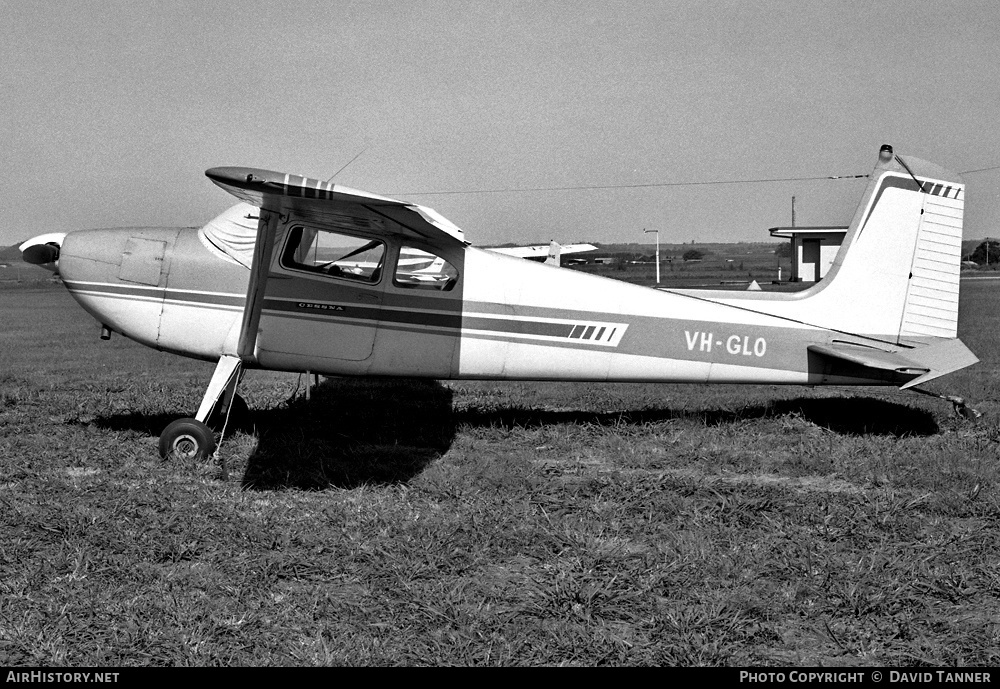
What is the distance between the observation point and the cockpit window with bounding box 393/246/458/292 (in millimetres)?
6793

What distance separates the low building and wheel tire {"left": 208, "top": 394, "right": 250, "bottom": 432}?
31810 mm

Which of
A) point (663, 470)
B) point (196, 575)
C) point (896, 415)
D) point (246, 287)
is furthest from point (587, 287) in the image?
point (196, 575)

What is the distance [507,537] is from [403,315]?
2606mm

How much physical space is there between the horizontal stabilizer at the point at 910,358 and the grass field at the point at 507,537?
0.62 meters

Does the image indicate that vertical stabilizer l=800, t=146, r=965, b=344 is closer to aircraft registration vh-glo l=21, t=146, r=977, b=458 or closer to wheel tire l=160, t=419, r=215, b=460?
aircraft registration vh-glo l=21, t=146, r=977, b=458

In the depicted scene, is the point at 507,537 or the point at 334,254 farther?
the point at 334,254

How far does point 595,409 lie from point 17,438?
511 centimetres

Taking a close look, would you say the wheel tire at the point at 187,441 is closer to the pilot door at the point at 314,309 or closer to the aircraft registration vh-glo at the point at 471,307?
the aircraft registration vh-glo at the point at 471,307

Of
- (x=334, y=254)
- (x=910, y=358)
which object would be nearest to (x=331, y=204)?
(x=334, y=254)

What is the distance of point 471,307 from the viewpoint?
6848mm

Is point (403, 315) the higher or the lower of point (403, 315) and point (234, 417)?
the higher

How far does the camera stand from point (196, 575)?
4145 millimetres

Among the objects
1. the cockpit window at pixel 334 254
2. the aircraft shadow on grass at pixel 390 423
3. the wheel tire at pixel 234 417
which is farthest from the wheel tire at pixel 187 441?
the cockpit window at pixel 334 254

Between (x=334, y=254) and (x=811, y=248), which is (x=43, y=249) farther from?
(x=811, y=248)
